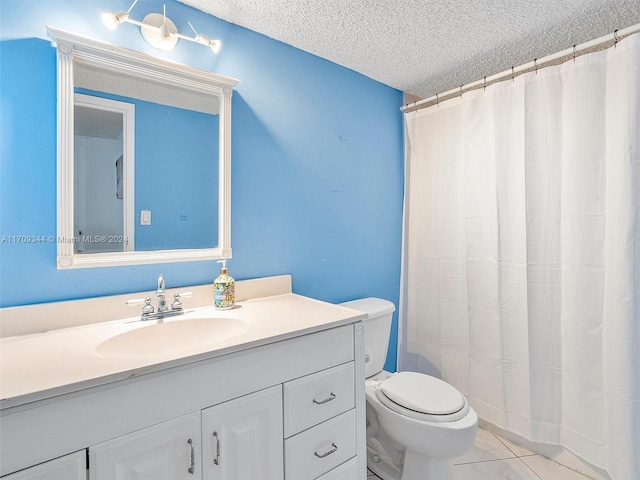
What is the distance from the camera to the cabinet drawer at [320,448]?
3.58 ft

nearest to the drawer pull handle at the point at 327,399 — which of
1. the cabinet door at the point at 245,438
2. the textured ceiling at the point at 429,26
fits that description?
the cabinet door at the point at 245,438

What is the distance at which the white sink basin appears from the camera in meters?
1.07

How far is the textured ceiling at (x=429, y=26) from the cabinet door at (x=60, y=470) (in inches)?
60.7

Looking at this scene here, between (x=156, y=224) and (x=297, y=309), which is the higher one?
(x=156, y=224)

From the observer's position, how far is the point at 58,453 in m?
0.73

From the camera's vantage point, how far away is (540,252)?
167 cm

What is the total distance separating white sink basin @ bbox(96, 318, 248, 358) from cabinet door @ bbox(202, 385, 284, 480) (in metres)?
0.21

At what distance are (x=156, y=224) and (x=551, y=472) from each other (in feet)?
6.99

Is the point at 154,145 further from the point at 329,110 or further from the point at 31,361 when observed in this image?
the point at 329,110

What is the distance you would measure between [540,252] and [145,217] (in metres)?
1.80

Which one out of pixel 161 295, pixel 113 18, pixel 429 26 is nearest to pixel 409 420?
pixel 161 295

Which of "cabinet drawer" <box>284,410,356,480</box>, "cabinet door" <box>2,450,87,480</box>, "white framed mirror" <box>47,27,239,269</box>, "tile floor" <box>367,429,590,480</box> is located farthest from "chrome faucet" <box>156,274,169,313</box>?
"tile floor" <box>367,429,590,480</box>

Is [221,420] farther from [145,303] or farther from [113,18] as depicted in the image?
[113,18]

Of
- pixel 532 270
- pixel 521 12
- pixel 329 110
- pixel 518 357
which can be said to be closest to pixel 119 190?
pixel 329 110
